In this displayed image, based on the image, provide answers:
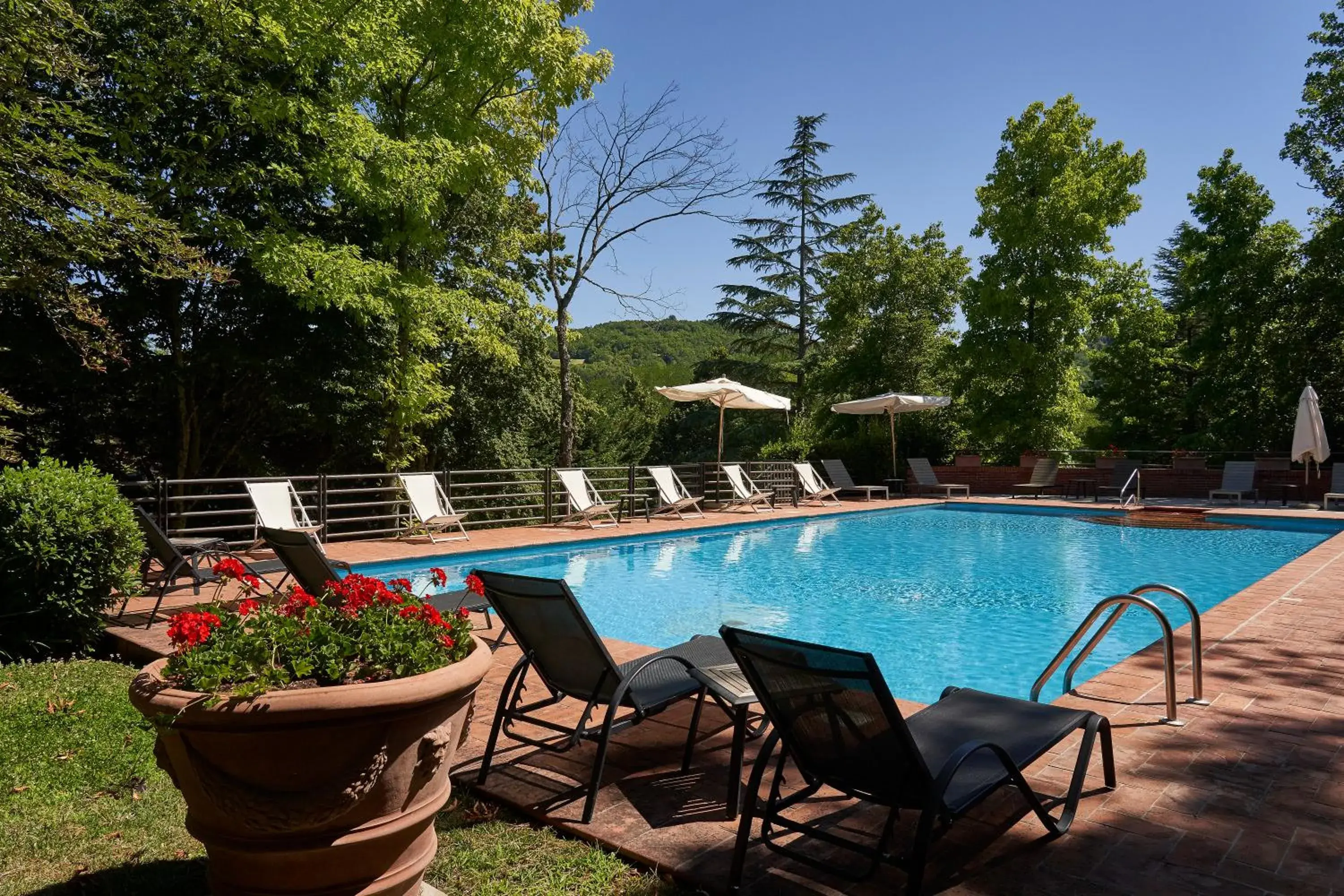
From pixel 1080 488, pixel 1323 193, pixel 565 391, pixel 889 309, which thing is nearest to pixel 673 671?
pixel 565 391

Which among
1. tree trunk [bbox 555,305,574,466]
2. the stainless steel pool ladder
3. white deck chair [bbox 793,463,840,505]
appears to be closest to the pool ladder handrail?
white deck chair [bbox 793,463,840,505]

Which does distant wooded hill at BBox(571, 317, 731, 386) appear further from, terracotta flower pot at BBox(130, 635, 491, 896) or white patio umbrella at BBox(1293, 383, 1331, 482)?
terracotta flower pot at BBox(130, 635, 491, 896)

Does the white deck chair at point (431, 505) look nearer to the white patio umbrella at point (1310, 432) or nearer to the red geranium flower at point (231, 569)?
the red geranium flower at point (231, 569)

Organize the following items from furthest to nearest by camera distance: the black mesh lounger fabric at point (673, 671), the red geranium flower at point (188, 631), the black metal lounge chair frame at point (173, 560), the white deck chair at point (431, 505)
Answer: the white deck chair at point (431, 505), the black metal lounge chair frame at point (173, 560), the black mesh lounger fabric at point (673, 671), the red geranium flower at point (188, 631)

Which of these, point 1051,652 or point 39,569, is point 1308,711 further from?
point 39,569

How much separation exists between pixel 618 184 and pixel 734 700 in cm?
1643

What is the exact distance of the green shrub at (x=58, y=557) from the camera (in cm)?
480

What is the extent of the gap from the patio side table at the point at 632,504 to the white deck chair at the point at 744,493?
191 centimetres

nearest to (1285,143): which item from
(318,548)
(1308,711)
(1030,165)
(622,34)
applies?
(1030,165)

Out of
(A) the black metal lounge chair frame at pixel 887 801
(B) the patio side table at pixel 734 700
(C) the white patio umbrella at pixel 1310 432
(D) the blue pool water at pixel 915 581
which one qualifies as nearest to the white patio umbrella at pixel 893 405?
(D) the blue pool water at pixel 915 581

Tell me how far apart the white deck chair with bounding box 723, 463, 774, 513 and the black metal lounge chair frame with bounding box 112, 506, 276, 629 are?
9.88m

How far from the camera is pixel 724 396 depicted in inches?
623

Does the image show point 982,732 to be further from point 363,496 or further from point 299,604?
point 363,496

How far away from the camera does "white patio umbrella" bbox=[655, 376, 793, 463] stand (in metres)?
15.3
